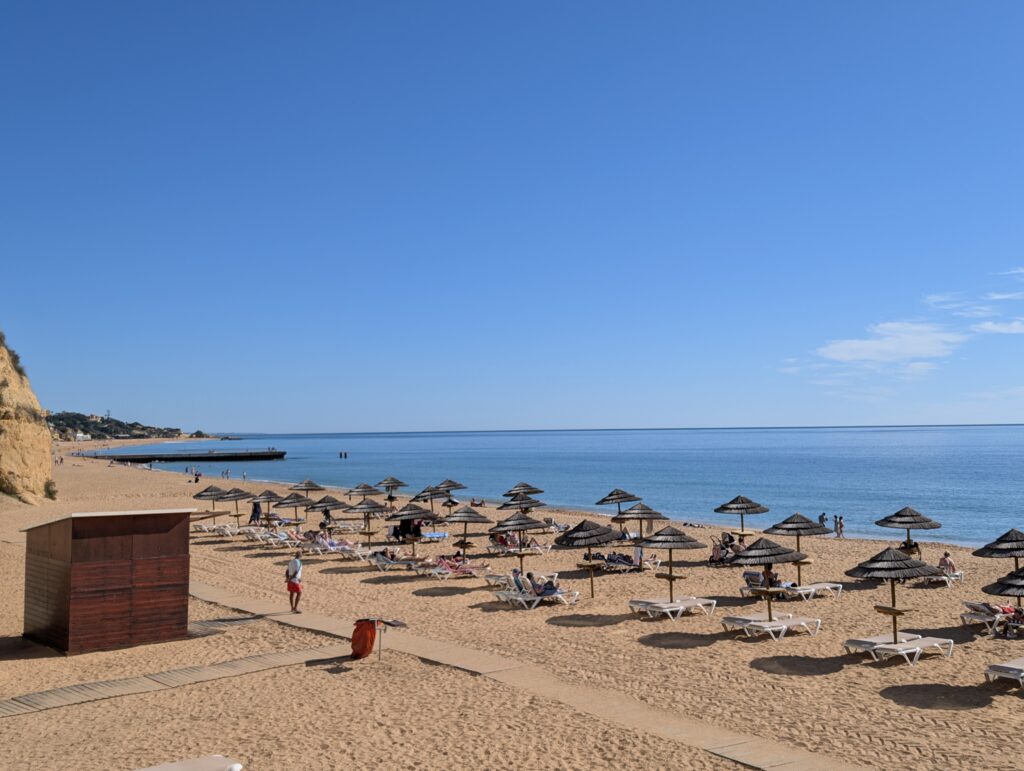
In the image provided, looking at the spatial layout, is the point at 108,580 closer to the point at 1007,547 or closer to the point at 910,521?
the point at 1007,547

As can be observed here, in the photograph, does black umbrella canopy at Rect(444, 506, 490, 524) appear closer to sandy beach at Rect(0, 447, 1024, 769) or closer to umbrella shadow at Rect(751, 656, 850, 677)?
sandy beach at Rect(0, 447, 1024, 769)

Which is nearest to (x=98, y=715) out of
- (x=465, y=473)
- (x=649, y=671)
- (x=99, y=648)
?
(x=99, y=648)

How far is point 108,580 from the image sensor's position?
13.4 meters

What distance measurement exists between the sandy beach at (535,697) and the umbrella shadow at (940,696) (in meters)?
0.04

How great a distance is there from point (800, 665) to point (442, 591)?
944 cm

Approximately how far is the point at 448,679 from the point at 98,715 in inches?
175

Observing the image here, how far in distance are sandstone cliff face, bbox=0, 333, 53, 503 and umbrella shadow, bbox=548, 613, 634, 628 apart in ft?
106

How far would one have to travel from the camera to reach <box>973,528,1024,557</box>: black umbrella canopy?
55.9 ft

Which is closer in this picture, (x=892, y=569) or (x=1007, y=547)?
(x=892, y=569)

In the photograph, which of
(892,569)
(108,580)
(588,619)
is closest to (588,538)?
(588,619)

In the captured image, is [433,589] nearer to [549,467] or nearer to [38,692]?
[38,692]

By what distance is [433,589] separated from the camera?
1986 centimetres

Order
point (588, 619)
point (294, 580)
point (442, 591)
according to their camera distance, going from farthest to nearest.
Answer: point (442, 591), point (294, 580), point (588, 619)

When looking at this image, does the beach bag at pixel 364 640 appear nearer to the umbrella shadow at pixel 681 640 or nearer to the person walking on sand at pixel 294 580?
the person walking on sand at pixel 294 580
